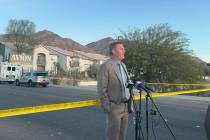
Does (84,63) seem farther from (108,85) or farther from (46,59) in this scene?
(108,85)

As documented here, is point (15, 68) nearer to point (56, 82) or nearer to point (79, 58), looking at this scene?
point (56, 82)

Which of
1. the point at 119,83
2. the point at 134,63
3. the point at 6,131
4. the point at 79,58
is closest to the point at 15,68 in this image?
the point at 134,63

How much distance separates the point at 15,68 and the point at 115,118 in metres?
40.5

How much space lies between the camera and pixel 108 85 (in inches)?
230

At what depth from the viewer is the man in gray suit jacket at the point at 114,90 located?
19.0 ft

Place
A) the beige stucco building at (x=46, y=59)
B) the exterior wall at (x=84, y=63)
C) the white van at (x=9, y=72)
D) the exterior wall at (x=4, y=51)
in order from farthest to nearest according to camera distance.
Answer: the exterior wall at (x=84, y=63), the exterior wall at (x=4, y=51), the beige stucco building at (x=46, y=59), the white van at (x=9, y=72)

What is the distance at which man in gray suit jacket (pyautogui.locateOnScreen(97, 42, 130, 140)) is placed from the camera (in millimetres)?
5777

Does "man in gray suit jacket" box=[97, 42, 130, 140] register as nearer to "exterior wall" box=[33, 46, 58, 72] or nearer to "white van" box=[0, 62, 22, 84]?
"white van" box=[0, 62, 22, 84]

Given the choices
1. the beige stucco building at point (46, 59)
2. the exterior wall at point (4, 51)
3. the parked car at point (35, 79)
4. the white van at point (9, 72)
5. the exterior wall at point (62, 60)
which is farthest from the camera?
the exterior wall at point (62, 60)

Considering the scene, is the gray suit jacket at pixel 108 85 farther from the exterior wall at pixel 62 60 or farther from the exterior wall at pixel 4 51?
the exterior wall at pixel 4 51

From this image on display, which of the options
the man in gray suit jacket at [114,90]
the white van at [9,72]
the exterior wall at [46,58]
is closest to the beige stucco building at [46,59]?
the exterior wall at [46,58]

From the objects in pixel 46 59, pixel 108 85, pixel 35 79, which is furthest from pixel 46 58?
pixel 108 85

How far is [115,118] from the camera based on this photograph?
577cm

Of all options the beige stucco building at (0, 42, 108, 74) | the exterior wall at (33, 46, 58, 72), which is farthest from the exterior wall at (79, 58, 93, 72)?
the exterior wall at (33, 46, 58, 72)
